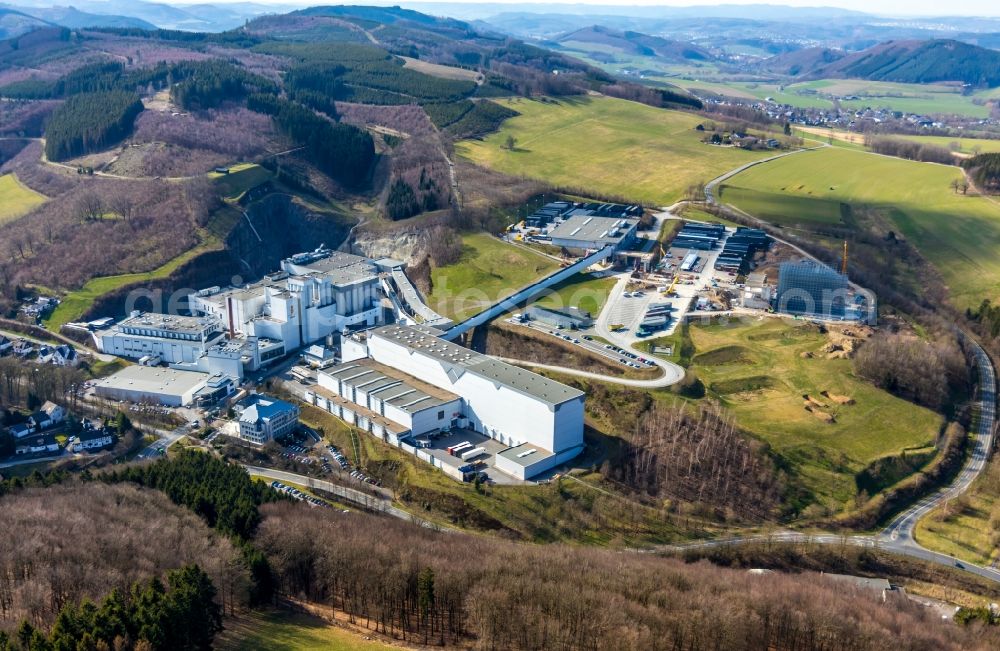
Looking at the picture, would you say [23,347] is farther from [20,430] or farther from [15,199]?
[15,199]

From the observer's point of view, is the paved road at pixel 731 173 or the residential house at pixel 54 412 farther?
the paved road at pixel 731 173

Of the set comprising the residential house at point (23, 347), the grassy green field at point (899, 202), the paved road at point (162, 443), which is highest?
the grassy green field at point (899, 202)

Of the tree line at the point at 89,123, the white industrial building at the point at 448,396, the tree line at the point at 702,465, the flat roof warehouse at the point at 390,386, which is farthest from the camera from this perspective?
the tree line at the point at 89,123

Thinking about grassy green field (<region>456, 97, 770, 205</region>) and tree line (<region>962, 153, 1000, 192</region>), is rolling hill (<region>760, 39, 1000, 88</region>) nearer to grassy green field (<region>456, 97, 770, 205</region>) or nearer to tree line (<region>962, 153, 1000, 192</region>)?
grassy green field (<region>456, 97, 770, 205</region>)

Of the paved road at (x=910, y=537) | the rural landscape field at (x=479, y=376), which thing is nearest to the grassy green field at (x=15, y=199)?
the rural landscape field at (x=479, y=376)

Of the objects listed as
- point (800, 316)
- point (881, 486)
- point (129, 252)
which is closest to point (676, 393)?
point (881, 486)

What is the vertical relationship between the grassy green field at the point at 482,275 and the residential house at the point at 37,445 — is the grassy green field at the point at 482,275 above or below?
above

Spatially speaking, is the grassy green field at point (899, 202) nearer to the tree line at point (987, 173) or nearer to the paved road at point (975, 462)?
the tree line at point (987, 173)

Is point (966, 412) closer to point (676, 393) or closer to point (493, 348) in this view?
point (676, 393)
